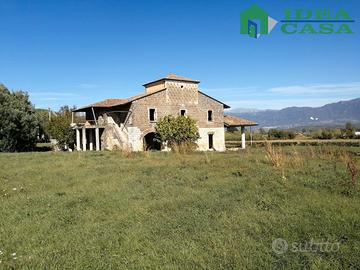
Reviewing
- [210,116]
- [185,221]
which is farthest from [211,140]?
[185,221]

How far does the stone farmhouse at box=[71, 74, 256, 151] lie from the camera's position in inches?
1160

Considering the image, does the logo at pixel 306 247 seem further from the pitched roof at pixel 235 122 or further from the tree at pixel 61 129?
the tree at pixel 61 129

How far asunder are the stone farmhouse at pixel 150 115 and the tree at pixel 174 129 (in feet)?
3.12

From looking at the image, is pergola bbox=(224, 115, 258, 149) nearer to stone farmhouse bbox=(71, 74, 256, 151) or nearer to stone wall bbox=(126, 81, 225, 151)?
stone farmhouse bbox=(71, 74, 256, 151)

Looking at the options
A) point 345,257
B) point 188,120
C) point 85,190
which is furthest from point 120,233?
point 188,120

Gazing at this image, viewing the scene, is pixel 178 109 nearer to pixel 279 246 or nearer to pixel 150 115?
pixel 150 115

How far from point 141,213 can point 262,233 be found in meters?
2.35

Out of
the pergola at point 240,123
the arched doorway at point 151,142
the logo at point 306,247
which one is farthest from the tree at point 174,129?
the logo at point 306,247

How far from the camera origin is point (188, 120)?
30047 mm

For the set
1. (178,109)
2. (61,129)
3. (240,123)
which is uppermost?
(178,109)

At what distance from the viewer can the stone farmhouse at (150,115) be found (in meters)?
29.5

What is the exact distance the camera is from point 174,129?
29281 millimetres

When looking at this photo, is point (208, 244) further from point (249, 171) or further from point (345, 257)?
point (249, 171)

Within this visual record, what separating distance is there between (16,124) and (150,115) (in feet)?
41.7
